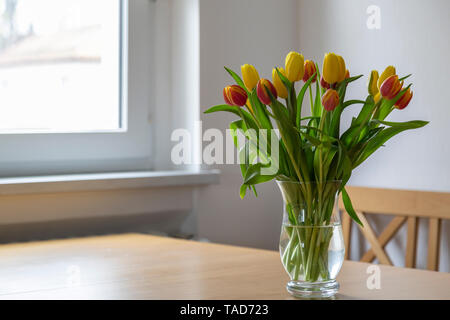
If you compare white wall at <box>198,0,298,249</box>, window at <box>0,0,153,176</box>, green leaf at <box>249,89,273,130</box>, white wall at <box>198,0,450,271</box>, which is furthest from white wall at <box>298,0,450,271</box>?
green leaf at <box>249,89,273,130</box>

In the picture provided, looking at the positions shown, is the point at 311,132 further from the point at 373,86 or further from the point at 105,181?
the point at 105,181

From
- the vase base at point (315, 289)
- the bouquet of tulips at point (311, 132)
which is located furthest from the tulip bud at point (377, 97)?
the vase base at point (315, 289)

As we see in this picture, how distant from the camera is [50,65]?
6.80ft

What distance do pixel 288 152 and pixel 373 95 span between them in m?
0.17

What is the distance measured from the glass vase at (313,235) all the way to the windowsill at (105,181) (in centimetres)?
96

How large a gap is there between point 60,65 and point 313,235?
4.16 feet

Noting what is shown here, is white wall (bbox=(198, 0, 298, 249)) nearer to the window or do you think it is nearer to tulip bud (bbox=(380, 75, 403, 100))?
the window

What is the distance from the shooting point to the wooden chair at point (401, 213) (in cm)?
189

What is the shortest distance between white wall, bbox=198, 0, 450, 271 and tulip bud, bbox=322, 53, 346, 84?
0.99 meters

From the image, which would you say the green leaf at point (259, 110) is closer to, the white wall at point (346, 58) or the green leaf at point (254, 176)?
the green leaf at point (254, 176)

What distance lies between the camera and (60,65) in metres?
2.09

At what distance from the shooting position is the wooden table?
3.82 feet

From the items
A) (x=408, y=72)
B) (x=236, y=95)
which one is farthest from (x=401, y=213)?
(x=236, y=95)
